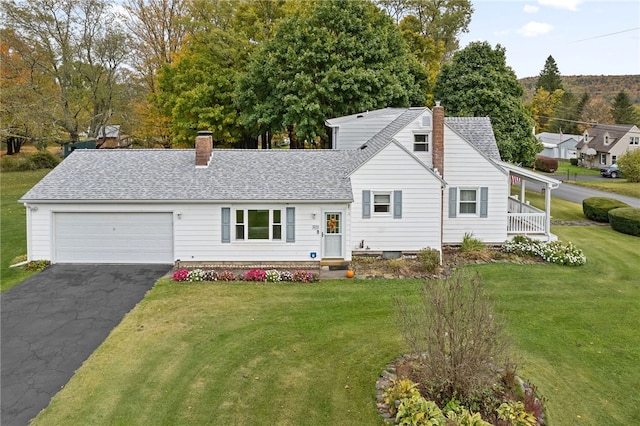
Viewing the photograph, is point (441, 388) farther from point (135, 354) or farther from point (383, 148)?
point (383, 148)

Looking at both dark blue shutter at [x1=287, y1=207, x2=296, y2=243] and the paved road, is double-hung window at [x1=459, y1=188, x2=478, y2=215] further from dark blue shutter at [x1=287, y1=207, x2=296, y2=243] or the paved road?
the paved road

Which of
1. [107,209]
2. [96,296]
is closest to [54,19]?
[107,209]

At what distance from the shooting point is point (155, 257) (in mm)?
18156

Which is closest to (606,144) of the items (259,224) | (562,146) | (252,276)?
Answer: (562,146)

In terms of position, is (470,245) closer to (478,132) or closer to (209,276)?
(478,132)

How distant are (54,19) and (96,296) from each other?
97.2 feet

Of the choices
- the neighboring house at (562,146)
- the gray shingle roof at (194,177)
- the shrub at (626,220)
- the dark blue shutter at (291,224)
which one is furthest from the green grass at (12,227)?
the neighboring house at (562,146)

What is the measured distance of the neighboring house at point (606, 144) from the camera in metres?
62.3

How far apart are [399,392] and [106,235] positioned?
1350 cm

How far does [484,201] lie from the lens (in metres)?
20.2

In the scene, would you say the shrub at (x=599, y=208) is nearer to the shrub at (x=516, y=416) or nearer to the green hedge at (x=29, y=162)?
the shrub at (x=516, y=416)

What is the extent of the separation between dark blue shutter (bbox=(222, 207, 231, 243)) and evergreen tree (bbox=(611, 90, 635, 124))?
8087 centimetres

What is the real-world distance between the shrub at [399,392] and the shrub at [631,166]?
4819 centimetres

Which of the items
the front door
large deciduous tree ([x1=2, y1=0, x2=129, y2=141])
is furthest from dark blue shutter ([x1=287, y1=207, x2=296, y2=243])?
large deciduous tree ([x1=2, y1=0, x2=129, y2=141])
